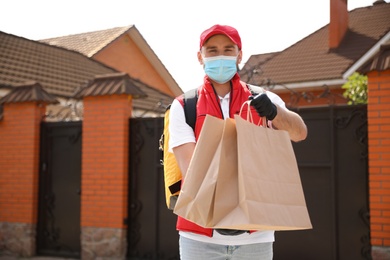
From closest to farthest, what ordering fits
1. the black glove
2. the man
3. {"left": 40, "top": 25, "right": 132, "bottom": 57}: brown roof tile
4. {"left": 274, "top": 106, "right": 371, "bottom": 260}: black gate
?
the black glove < the man < {"left": 274, "top": 106, "right": 371, "bottom": 260}: black gate < {"left": 40, "top": 25, "right": 132, "bottom": 57}: brown roof tile

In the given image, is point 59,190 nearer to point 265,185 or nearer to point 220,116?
point 220,116

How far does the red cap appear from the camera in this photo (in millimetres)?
2291

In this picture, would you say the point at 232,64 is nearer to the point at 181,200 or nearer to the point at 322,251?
the point at 181,200

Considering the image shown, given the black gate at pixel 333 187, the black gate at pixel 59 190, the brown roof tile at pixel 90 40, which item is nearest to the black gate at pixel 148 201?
the black gate at pixel 59 190

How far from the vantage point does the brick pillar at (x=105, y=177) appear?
21.6 ft

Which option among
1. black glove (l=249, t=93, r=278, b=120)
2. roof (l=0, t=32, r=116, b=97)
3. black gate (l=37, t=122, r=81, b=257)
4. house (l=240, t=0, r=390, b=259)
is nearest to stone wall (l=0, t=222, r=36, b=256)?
black gate (l=37, t=122, r=81, b=257)

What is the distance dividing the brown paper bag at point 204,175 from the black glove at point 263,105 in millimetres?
162

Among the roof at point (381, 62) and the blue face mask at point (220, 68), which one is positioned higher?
the roof at point (381, 62)

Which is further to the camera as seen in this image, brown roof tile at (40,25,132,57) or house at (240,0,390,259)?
brown roof tile at (40,25,132,57)

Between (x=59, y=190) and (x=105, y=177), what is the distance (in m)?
1.05

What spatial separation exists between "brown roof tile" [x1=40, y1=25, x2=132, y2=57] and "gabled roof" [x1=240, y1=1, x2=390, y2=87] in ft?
18.3

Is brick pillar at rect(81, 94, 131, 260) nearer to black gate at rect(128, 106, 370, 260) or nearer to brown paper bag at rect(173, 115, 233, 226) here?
black gate at rect(128, 106, 370, 260)

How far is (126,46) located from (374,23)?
8991 millimetres

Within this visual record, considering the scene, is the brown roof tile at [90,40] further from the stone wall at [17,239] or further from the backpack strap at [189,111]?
the backpack strap at [189,111]
